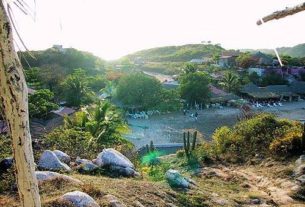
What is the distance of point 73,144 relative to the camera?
45.4 feet

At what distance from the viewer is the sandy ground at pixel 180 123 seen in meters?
30.3

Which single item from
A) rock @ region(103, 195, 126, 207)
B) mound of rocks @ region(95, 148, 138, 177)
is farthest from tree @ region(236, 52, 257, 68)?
rock @ region(103, 195, 126, 207)

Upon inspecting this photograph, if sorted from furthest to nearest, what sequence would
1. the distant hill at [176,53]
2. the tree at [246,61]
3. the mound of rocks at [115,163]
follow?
the distant hill at [176,53] < the tree at [246,61] < the mound of rocks at [115,163]

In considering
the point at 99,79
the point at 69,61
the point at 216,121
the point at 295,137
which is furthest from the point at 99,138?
the point at 69,61

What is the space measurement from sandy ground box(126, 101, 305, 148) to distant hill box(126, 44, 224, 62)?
61483 mm

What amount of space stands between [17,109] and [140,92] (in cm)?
3966

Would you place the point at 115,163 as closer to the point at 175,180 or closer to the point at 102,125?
the point at 175,180

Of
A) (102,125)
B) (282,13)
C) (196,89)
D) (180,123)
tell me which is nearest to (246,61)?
(196,89)

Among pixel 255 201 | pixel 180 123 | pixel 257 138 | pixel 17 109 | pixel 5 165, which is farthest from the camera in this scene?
pixel 180 123

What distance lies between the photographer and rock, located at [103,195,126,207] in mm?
6941

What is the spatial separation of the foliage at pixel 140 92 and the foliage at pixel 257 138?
71.2ft

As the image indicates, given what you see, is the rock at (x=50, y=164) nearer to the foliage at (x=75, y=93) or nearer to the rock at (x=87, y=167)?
the rock at (x=87, y=167)

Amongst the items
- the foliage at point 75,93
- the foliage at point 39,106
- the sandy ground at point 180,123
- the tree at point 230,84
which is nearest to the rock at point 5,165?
the foliage at point 39,106

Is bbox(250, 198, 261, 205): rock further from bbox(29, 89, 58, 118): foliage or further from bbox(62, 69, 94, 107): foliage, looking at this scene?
bbox(62, 69, 94, 107): foliage
